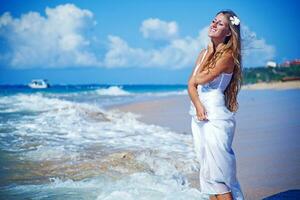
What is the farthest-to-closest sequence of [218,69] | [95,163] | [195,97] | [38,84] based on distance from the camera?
[38,84], [95,163], [195,97], [218,69]

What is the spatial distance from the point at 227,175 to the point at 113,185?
1779 millimetres

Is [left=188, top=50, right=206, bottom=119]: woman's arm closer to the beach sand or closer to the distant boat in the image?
the beach sand

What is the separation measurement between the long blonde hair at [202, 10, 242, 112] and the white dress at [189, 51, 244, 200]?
3.0 inches

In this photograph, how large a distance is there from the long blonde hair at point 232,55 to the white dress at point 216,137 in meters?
0.08

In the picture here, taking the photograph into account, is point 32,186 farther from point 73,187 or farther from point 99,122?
point 99,122

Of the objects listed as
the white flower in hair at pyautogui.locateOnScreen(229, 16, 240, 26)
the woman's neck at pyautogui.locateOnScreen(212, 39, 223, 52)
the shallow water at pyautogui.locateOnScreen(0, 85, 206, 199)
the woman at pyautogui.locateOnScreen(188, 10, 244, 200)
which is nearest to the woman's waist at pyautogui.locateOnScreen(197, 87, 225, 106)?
the woman at pyautogui.locateOnScreen(188, 10, 244, 200)

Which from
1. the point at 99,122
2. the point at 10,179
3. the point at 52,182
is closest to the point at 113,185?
the point at 52,182

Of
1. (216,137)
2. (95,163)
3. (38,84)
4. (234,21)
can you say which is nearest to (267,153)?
(95,163)

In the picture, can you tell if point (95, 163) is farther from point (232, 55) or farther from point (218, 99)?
point (232, 55)

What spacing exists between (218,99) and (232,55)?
14.1 inches

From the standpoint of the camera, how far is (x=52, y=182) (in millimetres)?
4590

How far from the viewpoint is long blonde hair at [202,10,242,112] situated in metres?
2.89

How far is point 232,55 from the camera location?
288 cm

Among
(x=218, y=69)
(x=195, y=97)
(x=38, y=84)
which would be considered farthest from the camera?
(x=38, y=84)
